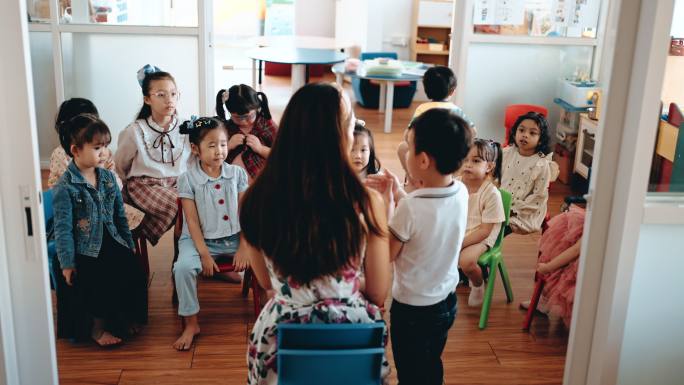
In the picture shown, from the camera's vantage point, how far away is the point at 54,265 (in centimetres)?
304

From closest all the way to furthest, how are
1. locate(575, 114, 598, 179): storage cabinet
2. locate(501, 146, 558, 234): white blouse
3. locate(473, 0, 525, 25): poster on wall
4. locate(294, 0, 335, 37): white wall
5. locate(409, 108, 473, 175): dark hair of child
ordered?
locate(409, 108, 473, 175): dark hair of child, locate(501, 146, 558, 234): white blouse, locate(473, 0, 525, 25): poster on wall, locate(575, 114, 598, 179): storage cabinet, locate(294, 0, 335, 37): white wall

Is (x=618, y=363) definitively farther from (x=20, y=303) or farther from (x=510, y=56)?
(x=510, y=56)

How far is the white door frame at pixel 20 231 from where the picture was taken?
2141mm

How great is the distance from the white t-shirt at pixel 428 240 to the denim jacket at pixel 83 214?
1372mm

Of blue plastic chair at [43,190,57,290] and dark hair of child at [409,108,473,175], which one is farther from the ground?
dark hair of child at [409,108,473,175]

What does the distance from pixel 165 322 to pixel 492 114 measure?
2.71 metres

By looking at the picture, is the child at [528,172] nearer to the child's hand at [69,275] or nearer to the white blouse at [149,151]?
the white blouse at [149,151]

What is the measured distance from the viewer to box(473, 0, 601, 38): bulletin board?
4.75 meters

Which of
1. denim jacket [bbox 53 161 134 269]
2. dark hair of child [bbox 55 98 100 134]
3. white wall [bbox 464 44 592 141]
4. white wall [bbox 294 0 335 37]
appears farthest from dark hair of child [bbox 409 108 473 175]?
white wall [bbox 294 0 335 37]

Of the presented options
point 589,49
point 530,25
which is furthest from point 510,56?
point 589,49

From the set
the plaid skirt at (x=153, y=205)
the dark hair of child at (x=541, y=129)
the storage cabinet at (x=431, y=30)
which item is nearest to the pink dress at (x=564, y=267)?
the dark hair of child at (x=541, y=129)

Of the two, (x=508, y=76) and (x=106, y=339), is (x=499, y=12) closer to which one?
(x=508, y=76)

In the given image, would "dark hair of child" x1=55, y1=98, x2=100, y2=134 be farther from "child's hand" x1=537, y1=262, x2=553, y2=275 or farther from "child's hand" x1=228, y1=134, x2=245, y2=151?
"child's hand" x1=537, y1=262, x2=553, y2=275

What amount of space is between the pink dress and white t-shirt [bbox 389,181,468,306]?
3.67 feet
